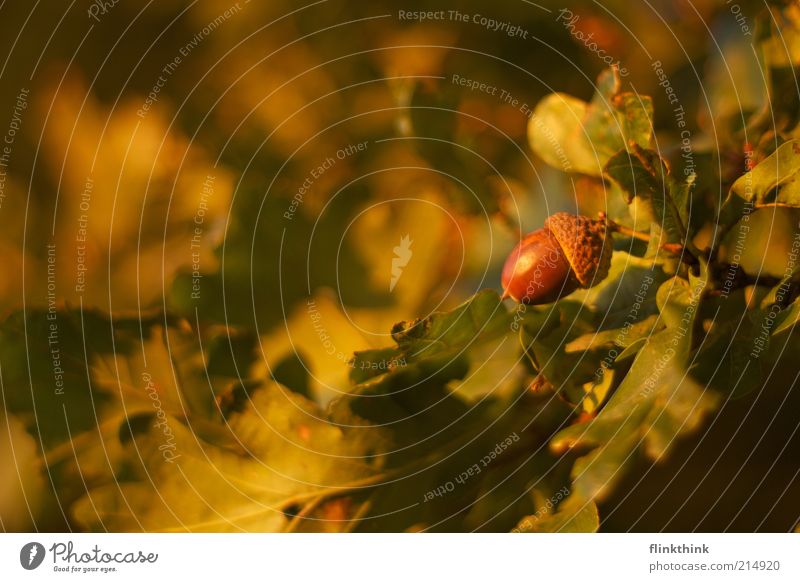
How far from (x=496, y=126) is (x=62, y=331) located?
1.02 ft

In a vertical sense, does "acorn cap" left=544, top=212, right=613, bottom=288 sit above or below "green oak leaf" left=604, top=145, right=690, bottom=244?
below

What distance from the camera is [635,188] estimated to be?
0.44m

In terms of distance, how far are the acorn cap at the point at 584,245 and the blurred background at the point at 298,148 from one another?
21 mm

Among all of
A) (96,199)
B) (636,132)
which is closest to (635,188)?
(636,132)

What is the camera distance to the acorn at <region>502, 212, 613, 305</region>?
451 millimetres
